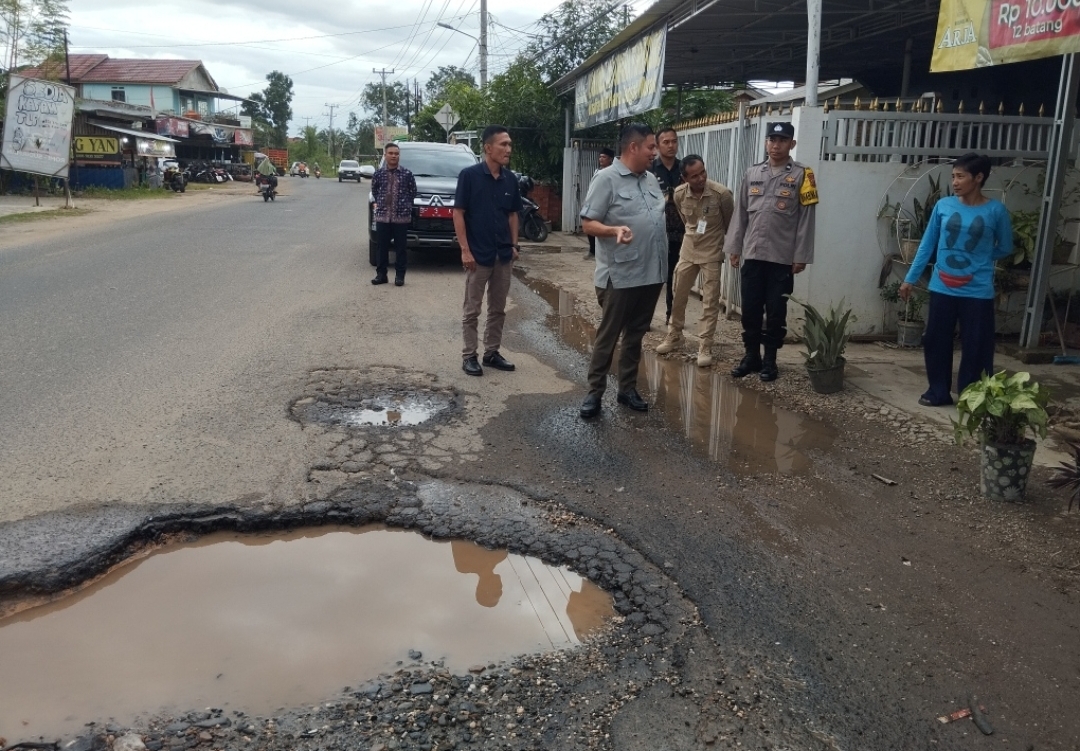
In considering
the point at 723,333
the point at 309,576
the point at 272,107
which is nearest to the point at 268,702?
the point at 309,576

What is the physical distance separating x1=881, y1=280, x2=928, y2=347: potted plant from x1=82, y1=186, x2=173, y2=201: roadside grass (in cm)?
2600

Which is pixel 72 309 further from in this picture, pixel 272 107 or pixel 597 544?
pixel 272 107

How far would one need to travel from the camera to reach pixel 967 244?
5.65 m

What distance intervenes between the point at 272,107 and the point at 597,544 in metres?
99.8

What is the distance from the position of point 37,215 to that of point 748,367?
62.1 feet

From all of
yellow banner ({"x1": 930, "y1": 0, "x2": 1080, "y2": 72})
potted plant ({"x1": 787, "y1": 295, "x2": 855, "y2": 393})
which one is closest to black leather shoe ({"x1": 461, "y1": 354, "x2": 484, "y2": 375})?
potted plant ({"x1": 787, "y1": 295, "x2": 855, "y2": 393})

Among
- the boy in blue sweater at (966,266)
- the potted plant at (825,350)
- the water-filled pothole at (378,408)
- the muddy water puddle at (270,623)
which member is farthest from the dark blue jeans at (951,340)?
the muddy water puddle at (270,623)

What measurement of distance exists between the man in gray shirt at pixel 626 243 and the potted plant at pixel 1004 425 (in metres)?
2.11

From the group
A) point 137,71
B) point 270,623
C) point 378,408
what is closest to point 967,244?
point 378,408

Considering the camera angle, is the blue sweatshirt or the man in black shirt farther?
the man in black shirt

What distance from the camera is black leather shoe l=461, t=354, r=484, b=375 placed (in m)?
6.69

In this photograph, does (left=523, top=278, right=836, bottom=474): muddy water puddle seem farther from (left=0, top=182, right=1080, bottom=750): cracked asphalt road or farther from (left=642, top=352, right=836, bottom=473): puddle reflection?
(left=0, top=182, right=1080, bottom=750): cracked asphalt road

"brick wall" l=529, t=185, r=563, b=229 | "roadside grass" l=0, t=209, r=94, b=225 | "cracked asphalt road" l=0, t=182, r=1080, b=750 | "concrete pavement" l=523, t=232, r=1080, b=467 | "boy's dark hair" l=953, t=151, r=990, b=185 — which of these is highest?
"boy's dark hair" l=953, t=151, r=990, b=185

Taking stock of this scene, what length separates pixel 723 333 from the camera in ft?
27.6
